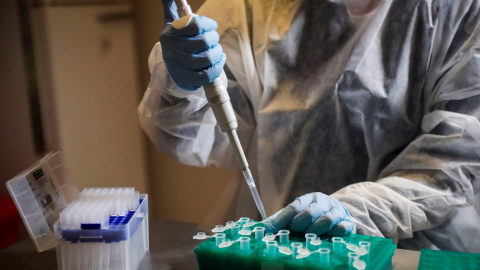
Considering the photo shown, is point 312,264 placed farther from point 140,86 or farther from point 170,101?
point 140,86

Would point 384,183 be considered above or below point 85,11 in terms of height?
below

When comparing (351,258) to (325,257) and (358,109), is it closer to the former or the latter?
(325,257)

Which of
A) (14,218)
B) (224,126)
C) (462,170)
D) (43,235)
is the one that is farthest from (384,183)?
(14,218)

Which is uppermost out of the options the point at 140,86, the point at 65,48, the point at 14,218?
the point at 65,48

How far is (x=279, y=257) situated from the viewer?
79cm

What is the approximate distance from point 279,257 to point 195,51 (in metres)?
0.46

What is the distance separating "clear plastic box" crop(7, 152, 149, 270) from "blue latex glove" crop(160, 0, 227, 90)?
27cm

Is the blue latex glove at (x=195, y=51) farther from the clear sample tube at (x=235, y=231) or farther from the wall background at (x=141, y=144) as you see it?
the wall background at (x=141, y=144)

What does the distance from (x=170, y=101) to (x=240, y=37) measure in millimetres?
265

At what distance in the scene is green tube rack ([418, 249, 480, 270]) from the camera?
31.1 inches

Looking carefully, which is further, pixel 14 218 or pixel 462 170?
pixel 14 218

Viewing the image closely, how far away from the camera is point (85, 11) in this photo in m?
1.98

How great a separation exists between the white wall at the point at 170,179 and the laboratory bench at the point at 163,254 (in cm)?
89

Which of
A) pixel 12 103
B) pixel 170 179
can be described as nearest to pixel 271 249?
pixel 12 103
